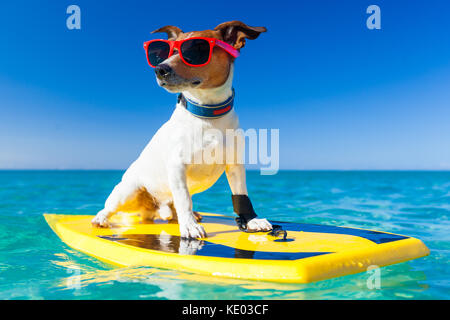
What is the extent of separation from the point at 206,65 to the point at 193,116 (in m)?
0.40

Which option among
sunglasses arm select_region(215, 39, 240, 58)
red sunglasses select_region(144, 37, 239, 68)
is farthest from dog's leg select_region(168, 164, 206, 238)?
sunglasses arm select_region(215, 39, 240, 58)

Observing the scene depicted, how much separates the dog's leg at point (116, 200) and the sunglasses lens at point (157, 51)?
3.64ft

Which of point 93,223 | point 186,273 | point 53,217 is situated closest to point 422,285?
point 186,273

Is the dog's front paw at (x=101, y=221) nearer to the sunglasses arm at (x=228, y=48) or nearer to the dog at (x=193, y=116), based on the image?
the dog at (x=193, y=116)

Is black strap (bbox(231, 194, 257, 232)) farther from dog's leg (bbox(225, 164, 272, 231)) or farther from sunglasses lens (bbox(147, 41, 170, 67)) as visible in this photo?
sunglasses lens (bbox(147, 41, 170, 67))

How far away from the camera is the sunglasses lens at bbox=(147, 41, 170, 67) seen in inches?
110

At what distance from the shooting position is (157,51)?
284 centimetres

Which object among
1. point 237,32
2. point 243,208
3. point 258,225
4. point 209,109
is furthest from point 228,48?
point 258,225

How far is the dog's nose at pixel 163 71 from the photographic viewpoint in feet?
8.27

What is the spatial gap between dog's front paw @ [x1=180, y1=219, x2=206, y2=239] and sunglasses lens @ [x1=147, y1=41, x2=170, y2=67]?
1.22m

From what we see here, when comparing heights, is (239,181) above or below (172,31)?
below

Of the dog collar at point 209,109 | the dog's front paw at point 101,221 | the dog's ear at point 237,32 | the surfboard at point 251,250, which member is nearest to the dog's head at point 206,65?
the dog's ear at point 237,32

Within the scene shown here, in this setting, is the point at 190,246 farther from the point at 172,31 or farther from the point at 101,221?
the point at 172,31
